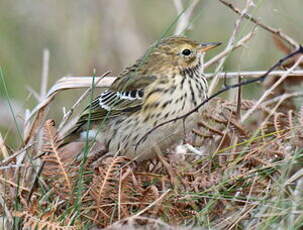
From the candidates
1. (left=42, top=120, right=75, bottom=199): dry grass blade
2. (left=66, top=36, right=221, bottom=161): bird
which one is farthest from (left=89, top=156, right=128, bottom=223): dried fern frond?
(left=66, top=36, right=221, bottom=161): bird

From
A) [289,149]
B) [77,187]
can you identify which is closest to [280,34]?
[289,149]

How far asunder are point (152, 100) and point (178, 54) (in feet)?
1.12

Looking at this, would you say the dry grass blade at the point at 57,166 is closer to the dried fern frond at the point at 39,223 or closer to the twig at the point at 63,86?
the dried fern frond at the point at 39,223

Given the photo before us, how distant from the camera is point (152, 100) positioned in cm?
411

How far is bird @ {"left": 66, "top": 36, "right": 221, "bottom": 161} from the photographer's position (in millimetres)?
3992

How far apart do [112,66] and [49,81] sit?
2.20 feet

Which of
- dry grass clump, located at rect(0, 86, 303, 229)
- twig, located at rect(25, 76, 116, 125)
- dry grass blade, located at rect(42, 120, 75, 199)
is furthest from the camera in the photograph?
twig, located at rect(25, 76, 116, 125)

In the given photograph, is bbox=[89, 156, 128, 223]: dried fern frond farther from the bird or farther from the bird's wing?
the bird's wing

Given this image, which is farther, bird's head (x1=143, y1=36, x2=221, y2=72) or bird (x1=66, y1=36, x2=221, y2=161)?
bird's head (x1=143, y1=36, x2=221, y2=72)

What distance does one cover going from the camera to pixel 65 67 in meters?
6.88

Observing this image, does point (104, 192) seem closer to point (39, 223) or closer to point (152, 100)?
point (39, 223)

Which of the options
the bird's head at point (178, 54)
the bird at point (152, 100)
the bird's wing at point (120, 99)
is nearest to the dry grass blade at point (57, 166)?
the bird at point (152, 100)

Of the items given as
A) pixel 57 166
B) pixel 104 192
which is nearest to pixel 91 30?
pixel 57 166

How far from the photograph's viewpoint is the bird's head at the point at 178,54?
14.0 feet
